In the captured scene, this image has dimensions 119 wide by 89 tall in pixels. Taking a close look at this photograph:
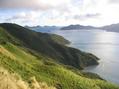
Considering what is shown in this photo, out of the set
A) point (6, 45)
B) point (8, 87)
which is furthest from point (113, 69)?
point (8, 87)

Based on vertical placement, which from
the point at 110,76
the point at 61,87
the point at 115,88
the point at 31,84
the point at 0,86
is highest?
the point at 0,86

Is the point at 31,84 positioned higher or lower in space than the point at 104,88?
higher

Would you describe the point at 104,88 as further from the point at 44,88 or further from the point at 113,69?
the point at 113,69

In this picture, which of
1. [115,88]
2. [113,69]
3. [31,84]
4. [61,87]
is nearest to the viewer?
[31,84]

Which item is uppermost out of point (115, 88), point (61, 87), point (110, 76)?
point (61, 87)

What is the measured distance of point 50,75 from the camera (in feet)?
182

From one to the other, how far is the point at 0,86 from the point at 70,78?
3297 cm

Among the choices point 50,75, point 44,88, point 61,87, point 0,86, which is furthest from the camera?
point 50,75

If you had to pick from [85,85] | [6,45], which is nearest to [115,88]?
[85,85]

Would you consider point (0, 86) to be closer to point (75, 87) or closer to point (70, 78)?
point (75, 87)

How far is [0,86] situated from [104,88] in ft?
144

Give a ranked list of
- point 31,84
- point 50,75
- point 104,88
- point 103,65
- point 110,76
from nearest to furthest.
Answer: point 31,84
point 50,75
point 104,88
point 110,76
point 103,65

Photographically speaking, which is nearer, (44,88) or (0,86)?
(0,86)

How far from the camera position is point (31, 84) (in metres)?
36.8
